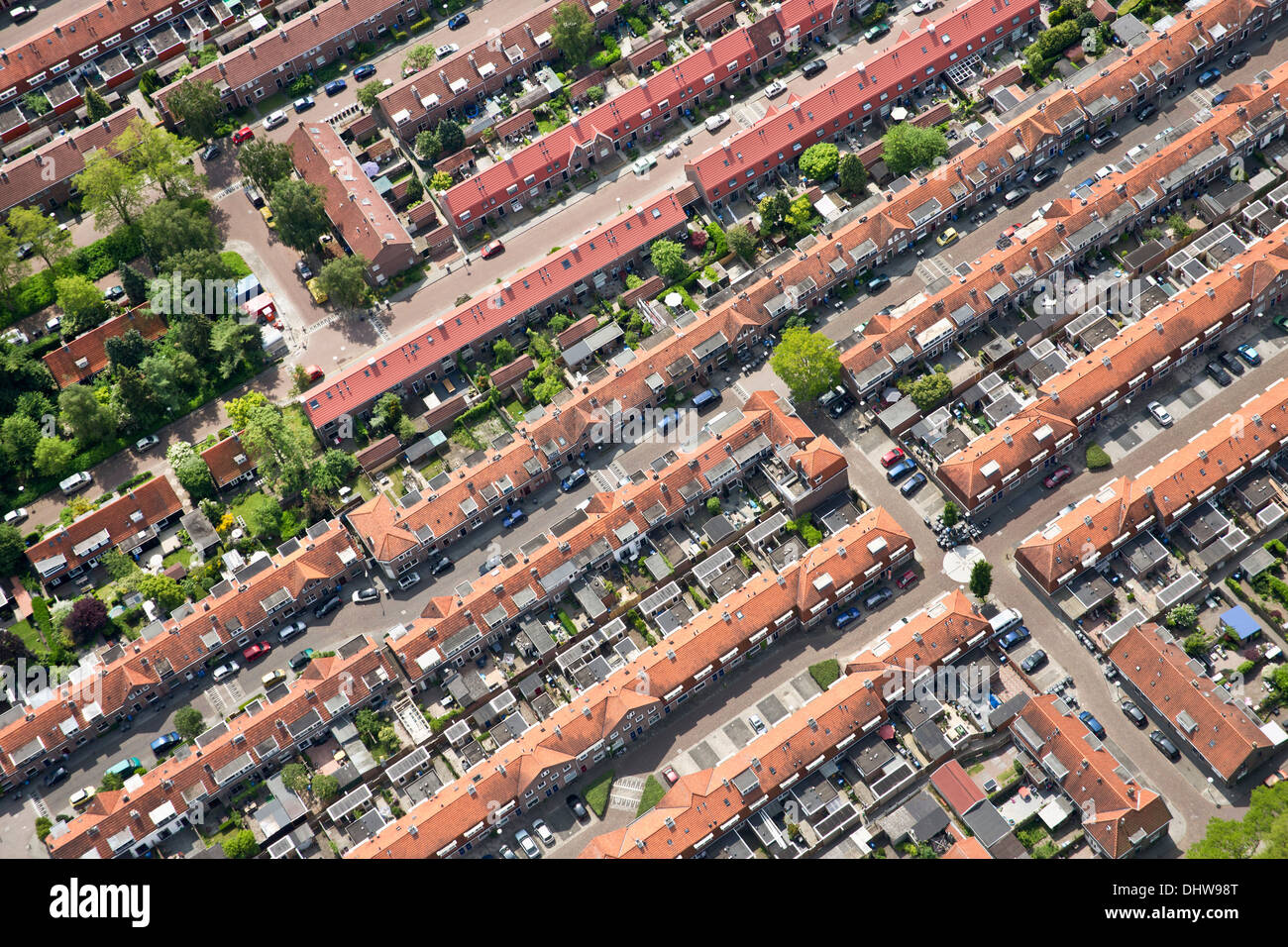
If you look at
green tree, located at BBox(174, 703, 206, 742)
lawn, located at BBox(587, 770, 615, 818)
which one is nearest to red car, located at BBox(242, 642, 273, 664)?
green tree, located at BBox(174, 703, 206, 742)

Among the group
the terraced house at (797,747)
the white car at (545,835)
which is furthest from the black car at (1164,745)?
the white car at (545,835)

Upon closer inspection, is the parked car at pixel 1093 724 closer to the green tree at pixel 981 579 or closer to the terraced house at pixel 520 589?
the green tree at pixel 981 579

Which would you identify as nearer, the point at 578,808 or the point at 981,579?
the point at 578,808

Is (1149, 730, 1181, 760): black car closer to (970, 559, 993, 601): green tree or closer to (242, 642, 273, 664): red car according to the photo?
(970, 559, 993, 601): green tree

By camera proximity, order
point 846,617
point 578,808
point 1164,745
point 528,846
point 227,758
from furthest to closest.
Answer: point 846,617 → point 227,758 → point 578,808 → point 528,846 → point 1164,745

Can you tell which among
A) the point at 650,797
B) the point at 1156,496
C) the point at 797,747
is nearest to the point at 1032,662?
the point at 1156,496

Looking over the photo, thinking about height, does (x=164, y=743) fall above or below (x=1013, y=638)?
above

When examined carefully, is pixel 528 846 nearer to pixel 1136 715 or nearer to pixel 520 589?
pixel 520 589
